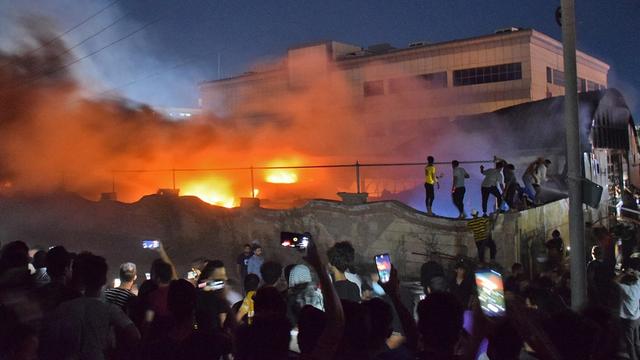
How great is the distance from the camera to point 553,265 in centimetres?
965

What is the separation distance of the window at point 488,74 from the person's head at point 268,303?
107 ft

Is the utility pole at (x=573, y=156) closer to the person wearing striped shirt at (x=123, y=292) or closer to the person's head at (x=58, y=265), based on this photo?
the person wearing striped shirt at (x=123, y=292)

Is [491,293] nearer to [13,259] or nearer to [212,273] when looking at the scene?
[212,273]

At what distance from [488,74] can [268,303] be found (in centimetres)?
3278

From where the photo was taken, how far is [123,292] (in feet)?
16.6

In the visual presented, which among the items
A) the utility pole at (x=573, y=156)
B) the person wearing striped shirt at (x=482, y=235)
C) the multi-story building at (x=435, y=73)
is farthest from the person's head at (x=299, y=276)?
the multi-story building at (x=435, y=73)

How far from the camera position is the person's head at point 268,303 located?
358 cm

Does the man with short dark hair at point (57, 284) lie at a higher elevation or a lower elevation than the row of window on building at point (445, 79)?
lower

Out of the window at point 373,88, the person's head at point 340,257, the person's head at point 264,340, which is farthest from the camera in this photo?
the window at point 373,88

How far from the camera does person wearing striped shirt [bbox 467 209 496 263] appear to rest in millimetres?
10578

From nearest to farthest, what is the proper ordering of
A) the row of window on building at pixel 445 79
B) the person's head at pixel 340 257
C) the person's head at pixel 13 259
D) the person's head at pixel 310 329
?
the person's head at pixel 310 329 → the person's head at pixel 13 259 → the person's head at pixel 340 257 → the row of window on building at pixel 445 79

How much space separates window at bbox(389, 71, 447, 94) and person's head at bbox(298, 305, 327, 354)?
110 feet

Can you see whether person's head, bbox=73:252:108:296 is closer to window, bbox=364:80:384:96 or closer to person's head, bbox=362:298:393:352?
person's head, bbox=362:298:393:352

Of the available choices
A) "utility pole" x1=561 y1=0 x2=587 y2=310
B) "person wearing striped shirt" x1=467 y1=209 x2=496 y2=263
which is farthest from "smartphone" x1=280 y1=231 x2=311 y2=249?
"person wearing striped shirt" x1=467 y1=209 x2=496 y2=263
